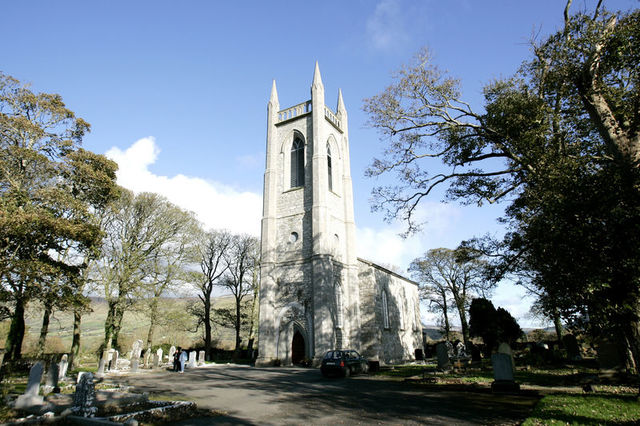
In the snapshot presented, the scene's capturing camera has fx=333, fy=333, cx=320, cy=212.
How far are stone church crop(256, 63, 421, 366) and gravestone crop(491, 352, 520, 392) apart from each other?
39.2ft

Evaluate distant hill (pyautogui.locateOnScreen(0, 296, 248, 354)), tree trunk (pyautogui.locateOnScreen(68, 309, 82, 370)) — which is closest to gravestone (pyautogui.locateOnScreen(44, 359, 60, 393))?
tree trunk (pyautogui.locateOnScreen(68, 309, 82, 370))

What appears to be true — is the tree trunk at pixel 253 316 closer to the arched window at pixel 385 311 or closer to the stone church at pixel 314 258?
the stone church at pixel 314 258

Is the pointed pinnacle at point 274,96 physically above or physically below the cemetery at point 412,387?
above

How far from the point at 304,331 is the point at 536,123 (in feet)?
57.1

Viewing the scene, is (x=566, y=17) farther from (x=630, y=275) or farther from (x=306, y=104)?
(x=306, y=104)

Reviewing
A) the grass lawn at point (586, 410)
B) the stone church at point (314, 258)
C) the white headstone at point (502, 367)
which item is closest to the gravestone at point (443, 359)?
the white headstone at point (502, 367)

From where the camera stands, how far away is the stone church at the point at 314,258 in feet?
73.0

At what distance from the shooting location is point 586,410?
23.8 feet

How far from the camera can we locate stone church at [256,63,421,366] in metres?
22.3

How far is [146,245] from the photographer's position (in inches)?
1001

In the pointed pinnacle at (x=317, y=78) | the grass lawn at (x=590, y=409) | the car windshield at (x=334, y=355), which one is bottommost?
the grass lawn at (x=590, y=409)

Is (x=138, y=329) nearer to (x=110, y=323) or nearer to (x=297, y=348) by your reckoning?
(x=110, y=323)

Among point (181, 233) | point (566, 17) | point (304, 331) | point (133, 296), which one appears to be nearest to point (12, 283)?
point (133, 296)

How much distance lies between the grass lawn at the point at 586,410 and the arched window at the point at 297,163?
2075 cm
